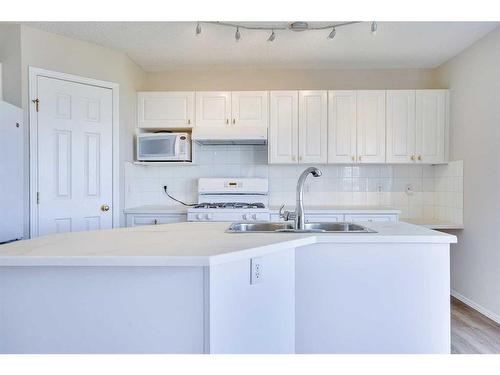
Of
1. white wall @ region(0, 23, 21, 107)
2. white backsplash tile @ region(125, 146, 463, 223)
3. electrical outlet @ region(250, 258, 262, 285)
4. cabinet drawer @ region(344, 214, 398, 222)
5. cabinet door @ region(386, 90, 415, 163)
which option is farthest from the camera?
white backsplash tile @ region(125, 146, 463, 223)

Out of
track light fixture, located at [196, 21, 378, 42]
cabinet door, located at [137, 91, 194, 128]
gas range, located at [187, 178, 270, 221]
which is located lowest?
gas range, located at [187, 178, 270, 221]

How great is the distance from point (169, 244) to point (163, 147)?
2.19 metres

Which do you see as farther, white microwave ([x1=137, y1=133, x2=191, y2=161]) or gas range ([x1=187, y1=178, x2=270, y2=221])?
gas range ([x1=187, y1=178, x2=270, y2=221])

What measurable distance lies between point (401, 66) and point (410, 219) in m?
1.66

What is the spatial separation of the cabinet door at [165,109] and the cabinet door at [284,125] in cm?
86

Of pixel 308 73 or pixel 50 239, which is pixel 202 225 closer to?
pixel 50 239

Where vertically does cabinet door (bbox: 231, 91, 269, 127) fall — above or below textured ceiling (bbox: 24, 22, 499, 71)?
below

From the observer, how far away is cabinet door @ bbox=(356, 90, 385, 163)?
3.46 meters

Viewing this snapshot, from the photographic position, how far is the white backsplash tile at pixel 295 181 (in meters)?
3.79

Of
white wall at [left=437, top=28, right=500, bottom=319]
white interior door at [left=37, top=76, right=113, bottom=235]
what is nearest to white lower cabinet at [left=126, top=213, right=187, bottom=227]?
white interior door at [left=37, top=76, right=113, bottom=235]

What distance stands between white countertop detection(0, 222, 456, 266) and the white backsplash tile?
70.7 inches

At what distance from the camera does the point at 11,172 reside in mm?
2457

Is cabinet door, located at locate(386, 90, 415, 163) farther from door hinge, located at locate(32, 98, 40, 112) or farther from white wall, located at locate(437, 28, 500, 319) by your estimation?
door hinge, located at locate(32, 98, 40, 112)

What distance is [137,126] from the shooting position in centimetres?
356
